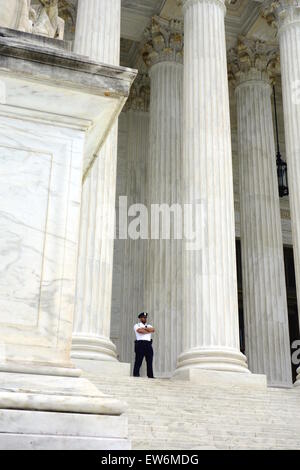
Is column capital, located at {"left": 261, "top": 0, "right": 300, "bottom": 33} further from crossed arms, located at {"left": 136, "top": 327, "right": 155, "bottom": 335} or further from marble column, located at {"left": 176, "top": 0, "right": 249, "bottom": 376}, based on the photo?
crossed arms, located at {"left": 136, "top": 327, "right": 155, "bottom": 335}

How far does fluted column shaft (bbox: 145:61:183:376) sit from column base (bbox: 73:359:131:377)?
6299 millimetres

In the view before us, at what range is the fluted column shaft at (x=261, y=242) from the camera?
31.9m

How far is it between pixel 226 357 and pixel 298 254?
7.12 m

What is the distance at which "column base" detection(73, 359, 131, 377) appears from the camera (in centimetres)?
2184

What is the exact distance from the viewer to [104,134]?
7383 millimetres

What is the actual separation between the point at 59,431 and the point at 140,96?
123ft

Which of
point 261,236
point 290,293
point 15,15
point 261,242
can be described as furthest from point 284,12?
point 15,15

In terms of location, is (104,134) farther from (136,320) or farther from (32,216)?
(136,320)

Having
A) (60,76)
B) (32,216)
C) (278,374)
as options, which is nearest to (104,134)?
(60,76)

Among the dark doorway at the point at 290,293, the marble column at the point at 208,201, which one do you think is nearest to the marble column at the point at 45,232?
the marble column at the point at 208,201

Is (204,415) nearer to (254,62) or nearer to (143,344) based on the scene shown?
(143,344)

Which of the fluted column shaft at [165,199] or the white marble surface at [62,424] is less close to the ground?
the fluted column shaft at [165,199]

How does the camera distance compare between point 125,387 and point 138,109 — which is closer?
point 125,387

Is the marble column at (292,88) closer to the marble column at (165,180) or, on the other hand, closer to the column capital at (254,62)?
the column capital at (254,62)
